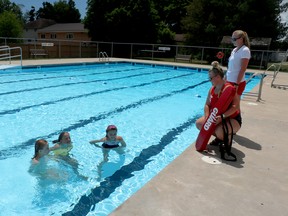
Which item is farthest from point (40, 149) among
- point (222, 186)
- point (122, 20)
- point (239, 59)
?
point (122, 20)

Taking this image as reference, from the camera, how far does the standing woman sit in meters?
4.00

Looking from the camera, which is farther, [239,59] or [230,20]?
[230,20]

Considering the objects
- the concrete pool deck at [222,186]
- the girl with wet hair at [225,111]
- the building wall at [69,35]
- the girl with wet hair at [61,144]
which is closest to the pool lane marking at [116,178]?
the girl with wet hair at [61,144]

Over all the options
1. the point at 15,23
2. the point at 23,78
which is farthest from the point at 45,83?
the point at 15,23

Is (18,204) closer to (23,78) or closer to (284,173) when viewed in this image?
(284,173)

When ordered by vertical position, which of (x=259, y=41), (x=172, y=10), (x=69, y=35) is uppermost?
(x=172, y=10)

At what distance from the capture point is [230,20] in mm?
23312

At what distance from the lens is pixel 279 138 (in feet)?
14.0

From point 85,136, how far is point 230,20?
2138 cm

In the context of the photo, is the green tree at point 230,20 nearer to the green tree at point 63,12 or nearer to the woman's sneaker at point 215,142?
the woman's sneaker at point 215,142

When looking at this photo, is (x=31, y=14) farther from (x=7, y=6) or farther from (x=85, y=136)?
(x=85, y=136)

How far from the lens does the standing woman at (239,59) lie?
13.1 feet

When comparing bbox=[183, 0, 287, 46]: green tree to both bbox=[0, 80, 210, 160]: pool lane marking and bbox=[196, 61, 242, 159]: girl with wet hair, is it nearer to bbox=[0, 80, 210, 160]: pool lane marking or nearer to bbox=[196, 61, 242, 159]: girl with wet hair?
bbox=[0, 80, 210, 160]: pool lane marking

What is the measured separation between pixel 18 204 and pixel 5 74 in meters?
10.5
